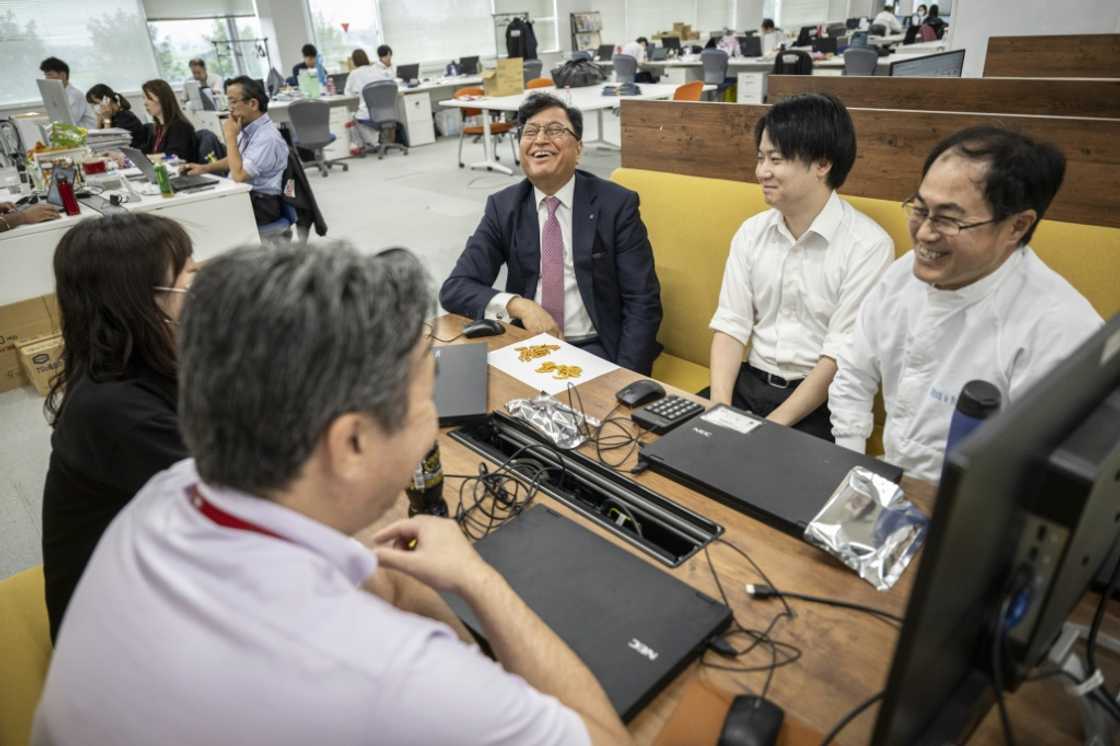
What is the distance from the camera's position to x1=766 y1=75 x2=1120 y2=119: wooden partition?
2455 millimetres

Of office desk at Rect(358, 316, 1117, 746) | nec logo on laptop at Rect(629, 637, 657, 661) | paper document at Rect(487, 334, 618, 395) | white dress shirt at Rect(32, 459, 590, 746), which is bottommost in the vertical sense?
office desk at Rect(358, 316, 1117, 746)

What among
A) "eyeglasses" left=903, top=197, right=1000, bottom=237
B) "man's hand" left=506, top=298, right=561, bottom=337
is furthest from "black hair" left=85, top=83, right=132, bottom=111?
"eyeglasses" left=903, top=197, right=1000, bottom=237

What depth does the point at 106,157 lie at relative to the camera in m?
4.75

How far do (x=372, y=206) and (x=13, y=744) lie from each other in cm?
558

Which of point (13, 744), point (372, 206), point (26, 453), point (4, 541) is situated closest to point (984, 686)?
point (13, 744)

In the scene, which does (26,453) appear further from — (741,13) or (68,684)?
(741,13)

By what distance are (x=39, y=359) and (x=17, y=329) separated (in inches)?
12.5

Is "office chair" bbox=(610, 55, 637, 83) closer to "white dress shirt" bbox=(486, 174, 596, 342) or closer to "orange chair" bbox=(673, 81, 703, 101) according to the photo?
"orange chair" bbox=(673, 81, 703, 101)

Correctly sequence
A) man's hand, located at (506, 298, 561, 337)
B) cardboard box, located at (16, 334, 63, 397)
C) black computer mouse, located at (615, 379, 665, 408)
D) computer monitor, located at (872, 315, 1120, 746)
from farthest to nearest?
1. cardboard box, located at (16, 334, 63, 397)
2. man's hand, located at (506, 298, 561, 337)
3. black computer mouse, located at (615, 379, 665, 408)
4. computer monitor, located at (872, 315, 1120, 746)

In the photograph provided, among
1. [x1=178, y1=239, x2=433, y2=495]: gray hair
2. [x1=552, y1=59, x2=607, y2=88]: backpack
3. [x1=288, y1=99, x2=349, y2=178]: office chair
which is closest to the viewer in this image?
[x1=178, y1=239, x2=433, y2=495]: gray hair

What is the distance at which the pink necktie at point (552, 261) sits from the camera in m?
2.27

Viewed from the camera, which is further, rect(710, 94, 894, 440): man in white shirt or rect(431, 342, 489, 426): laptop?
rect(710, 94, 894, 440): man in white shirt

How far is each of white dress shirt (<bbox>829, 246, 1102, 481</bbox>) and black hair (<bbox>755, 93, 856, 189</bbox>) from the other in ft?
1.48

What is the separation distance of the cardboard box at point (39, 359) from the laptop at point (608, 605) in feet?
11.1
